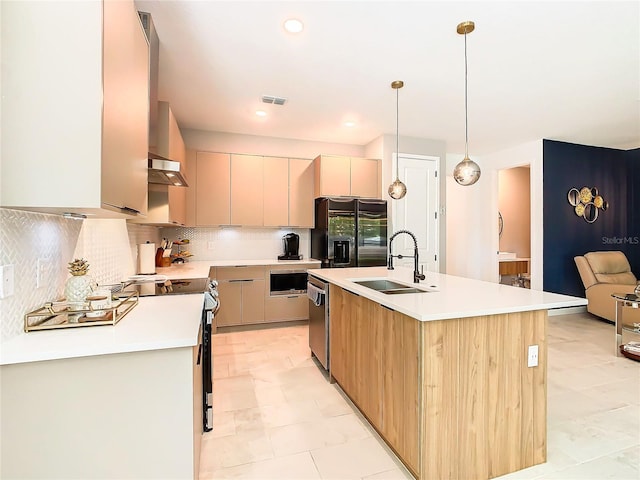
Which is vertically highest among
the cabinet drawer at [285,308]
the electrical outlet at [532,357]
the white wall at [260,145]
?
the white wall at [260,145]

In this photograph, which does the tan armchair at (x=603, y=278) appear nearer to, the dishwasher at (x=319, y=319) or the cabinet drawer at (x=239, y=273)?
the dishwasher at (x=319, y=319)

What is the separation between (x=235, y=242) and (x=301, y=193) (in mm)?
1228

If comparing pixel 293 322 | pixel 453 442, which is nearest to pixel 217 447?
pixel 453 442

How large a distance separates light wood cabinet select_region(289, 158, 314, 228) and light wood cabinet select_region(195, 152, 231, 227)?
35.0 inches

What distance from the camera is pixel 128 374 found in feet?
4.08

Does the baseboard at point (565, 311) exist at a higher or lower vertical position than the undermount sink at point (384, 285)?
lower

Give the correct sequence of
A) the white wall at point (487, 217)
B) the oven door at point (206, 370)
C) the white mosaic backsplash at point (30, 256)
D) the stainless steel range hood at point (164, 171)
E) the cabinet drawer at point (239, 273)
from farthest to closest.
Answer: the white wall at point (487, 217) → the cabinet drawer at point (239, 273) → the stainless steel range hood at point (164, 171) → the oven door at point (206, 370) → the white mosaic backsplash at point (30, 256)

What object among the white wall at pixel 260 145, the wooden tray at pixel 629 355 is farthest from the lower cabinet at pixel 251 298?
the wooden tray at pixel 629 355

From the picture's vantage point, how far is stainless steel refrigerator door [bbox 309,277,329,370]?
2.88 meters

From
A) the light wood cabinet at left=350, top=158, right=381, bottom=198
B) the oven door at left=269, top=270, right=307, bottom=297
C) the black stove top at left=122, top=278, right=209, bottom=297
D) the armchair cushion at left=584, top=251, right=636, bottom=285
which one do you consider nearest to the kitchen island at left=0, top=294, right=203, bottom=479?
the black stove top at left=122, top=278, right=209, bottom=297

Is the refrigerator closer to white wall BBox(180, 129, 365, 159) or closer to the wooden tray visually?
white wall BBox(180, 129, 365, 159)

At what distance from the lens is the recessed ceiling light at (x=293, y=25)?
87.9 inches

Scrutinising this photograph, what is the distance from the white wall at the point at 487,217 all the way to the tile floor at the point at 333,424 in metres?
2.09

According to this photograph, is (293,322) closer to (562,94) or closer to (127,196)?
(127,196)
